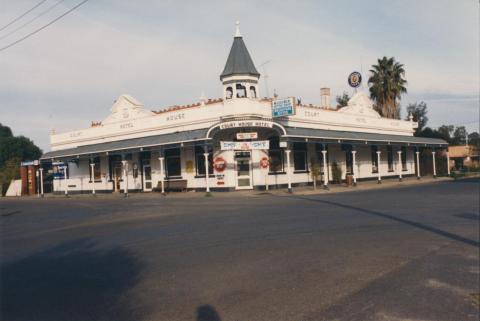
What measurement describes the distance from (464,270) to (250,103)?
21.6 metres

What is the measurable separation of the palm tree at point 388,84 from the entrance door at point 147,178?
26805 millimetres

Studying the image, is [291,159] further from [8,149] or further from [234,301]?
[8,149]

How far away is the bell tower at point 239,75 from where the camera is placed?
95.6 ft

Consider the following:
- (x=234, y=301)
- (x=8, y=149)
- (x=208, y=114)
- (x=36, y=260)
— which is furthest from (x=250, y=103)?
(x=8, y=149)

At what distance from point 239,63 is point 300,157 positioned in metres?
7.60

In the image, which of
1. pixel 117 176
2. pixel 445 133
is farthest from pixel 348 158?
pixel 445 133

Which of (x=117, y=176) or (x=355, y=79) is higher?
(x=355, y=79)

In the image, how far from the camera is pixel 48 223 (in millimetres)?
15789

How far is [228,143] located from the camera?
2620 centimetres

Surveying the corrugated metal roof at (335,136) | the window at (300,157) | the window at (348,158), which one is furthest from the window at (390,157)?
the window at (300,157)

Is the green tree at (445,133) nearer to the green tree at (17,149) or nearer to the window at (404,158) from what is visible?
the window at (404,158)

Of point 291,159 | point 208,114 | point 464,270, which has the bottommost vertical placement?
point 464,270

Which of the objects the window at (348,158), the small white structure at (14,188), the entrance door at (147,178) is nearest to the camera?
the entrance door at (147,178)

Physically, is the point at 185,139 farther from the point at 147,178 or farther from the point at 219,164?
the point at 147,178
